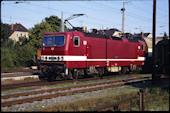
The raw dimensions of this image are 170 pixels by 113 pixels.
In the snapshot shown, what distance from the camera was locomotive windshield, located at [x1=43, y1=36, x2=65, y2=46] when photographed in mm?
14984

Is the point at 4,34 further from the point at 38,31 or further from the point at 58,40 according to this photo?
the point at 58,40

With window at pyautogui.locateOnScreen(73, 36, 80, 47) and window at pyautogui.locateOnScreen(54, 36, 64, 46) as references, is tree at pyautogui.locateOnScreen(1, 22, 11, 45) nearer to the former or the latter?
window at pyautogui.locateOnScreen(54, 36, 64, 46)

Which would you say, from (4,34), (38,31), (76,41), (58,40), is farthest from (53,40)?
(4,34)

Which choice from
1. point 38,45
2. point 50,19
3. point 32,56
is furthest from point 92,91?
point 50,19

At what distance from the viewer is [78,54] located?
609 inches

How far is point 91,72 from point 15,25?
76.8 m

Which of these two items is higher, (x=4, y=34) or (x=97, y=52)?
(x=4, y=34)

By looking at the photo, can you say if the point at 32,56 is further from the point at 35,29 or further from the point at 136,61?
the point at 136,61

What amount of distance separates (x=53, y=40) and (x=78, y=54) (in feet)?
6.74

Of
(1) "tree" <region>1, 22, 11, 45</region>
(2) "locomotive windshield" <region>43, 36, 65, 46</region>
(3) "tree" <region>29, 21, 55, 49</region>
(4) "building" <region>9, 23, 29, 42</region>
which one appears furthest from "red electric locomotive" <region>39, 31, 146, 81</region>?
(4) "building" <region>9, 23, 29, 42</region>

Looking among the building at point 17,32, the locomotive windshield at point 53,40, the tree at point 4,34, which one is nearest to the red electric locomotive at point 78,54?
the locomotive windshield at point 53,40

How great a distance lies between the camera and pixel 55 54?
49.4 ft

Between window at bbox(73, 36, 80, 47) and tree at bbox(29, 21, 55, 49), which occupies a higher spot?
tree at bbox(29, 21, 55, 49)

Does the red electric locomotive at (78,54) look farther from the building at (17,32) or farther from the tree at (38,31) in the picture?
the building at (17,32)
